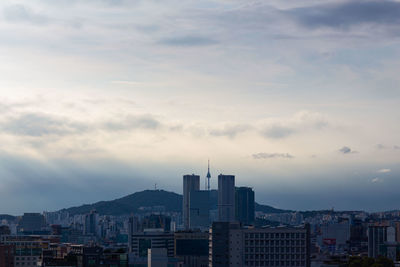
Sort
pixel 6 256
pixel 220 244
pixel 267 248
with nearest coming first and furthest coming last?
pixel 267 248
pixel 220 244
pixel 6 256

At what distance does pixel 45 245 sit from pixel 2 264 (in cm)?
2298

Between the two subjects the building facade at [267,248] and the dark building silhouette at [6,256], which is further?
the dark building silhouette at [6,256]

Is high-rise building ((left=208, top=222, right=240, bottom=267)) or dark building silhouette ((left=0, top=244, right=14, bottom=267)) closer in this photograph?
high-rise building ((left=208, top=222, right=240, bottom=267))

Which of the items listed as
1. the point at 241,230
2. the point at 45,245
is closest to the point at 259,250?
the point at 241,230

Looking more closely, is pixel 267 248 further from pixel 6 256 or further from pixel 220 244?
pixel 6 256

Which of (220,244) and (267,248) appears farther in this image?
(220,244)

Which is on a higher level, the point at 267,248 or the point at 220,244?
the point at 220,244

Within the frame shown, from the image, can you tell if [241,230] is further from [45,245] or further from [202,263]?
[202,263]

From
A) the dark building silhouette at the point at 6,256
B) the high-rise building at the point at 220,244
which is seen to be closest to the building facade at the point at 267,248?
the high-rise building at the point at 220,244

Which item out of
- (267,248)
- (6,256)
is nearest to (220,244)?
(267,248)

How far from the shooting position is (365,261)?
13662 cm

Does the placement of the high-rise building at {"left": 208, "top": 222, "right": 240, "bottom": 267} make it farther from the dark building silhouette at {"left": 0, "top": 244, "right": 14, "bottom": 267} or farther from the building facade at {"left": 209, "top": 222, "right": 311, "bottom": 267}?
the dark building silhouette at {"left": 0, "top": 244, "right": 14, "bottom": 267}

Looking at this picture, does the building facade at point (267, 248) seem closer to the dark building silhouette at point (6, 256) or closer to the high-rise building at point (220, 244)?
the high-rise building at point (220, 244)

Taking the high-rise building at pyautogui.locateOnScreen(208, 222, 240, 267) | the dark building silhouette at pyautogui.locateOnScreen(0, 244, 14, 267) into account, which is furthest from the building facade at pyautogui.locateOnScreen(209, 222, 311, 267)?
the dark building silhouette at pyautogui.locateOnScreen(0, 244, 14, 267)
